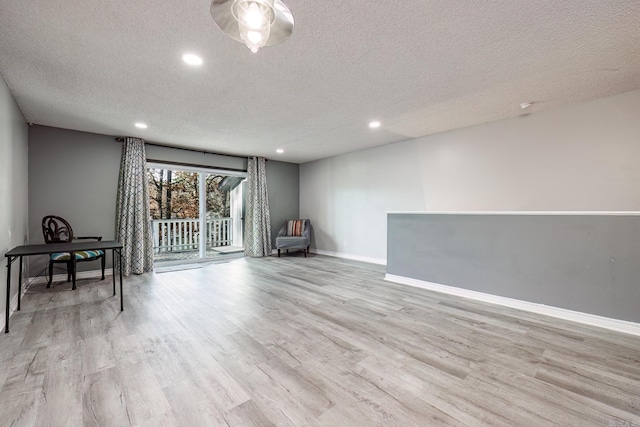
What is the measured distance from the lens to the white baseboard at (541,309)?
240 cm

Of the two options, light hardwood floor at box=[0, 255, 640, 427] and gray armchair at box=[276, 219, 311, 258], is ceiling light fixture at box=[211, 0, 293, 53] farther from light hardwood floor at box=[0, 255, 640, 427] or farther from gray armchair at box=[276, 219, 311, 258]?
gray armchair at box=[276, 219, 311, 258]

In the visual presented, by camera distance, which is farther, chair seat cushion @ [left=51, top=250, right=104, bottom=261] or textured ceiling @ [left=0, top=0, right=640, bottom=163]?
chair seat cushion @ [left=51, top=250, right=104, bottom=261]

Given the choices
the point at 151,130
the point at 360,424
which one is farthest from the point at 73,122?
the point at 360,424

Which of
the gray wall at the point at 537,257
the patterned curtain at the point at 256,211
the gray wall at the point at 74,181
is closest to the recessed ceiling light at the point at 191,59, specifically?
the gray wall at the point at 537,257

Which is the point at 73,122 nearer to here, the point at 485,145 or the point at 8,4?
the point at 8,4

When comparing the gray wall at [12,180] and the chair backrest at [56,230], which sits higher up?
the gray wall at [12,180]

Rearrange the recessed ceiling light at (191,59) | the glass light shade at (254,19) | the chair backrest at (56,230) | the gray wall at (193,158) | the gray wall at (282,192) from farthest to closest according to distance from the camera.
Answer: the gray wall at (282,192)
the gray wall at (193,158)
the chair backrest at (56,230)
the recessed ceiling light at (191,59)
the glass light shade at (254,19)

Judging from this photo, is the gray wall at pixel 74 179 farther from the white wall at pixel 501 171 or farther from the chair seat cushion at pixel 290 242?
the white wall at pixel 501 171

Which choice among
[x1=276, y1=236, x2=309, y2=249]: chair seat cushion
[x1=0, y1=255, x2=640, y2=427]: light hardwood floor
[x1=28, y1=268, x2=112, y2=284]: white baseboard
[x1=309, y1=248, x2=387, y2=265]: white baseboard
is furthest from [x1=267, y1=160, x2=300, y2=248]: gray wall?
[x1=0, y1=255, x2=640, y2=427]: light hardwood floor

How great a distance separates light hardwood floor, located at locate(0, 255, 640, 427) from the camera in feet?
4.62

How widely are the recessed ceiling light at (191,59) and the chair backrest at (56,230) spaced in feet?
11.1

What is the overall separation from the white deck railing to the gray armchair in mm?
1566

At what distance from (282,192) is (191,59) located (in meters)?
4.74

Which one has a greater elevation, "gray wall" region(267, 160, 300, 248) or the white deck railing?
"gray wall" region(267, 160, 300, 248)
